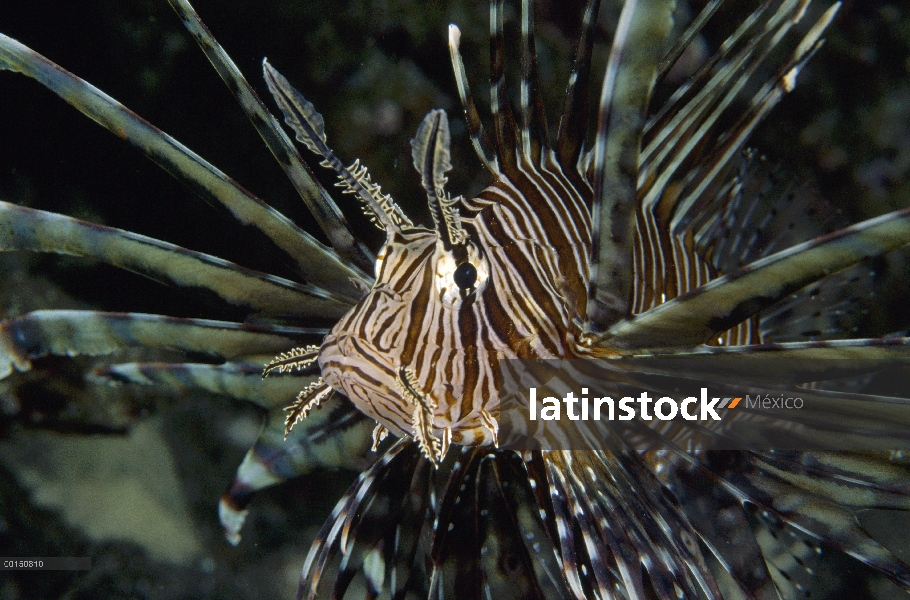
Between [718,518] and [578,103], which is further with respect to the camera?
[578,103]

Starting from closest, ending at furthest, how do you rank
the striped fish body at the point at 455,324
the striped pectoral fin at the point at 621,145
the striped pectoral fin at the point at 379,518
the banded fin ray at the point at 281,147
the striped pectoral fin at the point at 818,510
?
the striped pectoral fin at the point at 621,145 → the striped fish body at the point at 455,324 → the striped pectoral fin at the point at 818,510 → the banded fin ray at the point at 281,147 → the striped pectoral fin at the point at 379,518

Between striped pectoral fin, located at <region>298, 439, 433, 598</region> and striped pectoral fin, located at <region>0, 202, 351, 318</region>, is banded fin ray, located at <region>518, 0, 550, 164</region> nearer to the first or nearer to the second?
striped pectoral fin, located at <region>0, 202, 351, 318</region>

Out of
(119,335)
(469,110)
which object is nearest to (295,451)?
(119,335)

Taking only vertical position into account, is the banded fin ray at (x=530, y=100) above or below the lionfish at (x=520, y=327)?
above

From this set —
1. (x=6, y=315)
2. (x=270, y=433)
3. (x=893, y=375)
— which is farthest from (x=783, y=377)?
(x=6, y=315)

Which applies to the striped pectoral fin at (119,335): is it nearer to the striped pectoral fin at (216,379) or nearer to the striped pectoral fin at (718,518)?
the striped pectoral fin at (216,379)

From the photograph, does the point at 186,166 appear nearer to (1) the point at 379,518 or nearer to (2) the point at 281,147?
(2) the point at 281,147

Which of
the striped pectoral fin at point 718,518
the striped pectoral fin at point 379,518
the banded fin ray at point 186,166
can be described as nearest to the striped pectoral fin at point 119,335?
the banded fin ray at point 186,166
